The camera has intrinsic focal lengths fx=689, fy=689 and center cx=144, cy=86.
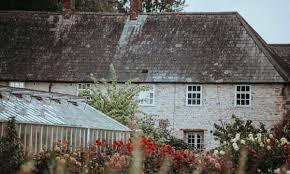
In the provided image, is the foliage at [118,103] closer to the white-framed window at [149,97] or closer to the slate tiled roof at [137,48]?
the white-framed window at [149,97]

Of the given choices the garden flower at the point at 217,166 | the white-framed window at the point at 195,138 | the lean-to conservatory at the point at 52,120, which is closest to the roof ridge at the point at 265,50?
the white-framed window at the point at 195,138

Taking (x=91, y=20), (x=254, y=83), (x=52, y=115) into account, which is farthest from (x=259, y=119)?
(x=52, y=115)

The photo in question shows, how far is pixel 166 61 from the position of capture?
33.9 m

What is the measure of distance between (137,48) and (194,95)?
405 cm

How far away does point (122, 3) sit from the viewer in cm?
5062

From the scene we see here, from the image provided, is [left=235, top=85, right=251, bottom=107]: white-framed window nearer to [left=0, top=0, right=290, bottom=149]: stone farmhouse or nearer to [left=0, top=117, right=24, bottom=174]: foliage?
[left=0, top=0, right=290, bottom=149]: stone farmhouse

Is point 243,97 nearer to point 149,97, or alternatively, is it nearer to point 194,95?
point 194,95

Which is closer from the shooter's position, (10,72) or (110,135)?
(110,135)

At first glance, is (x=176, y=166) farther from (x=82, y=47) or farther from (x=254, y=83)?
(x=82, y=47)

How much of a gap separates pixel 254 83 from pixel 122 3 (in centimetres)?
2032

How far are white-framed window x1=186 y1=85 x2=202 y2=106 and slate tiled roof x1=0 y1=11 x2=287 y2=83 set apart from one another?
454 millimetres

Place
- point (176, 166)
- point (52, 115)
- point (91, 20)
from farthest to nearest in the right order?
point (91, 20) → point (52, 115) → point (176, 166)

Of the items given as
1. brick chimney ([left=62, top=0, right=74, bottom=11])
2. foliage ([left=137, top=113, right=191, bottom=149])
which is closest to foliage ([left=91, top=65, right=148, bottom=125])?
foliage ([left=137, top=113, right=191, bottom=149])

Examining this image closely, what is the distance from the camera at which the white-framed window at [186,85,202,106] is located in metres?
32.9
